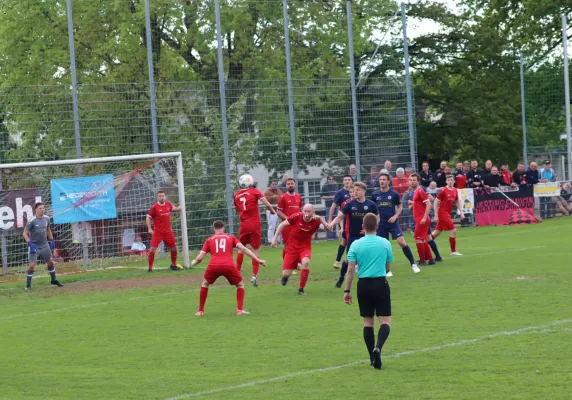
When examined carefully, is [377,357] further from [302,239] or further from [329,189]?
[329,189]

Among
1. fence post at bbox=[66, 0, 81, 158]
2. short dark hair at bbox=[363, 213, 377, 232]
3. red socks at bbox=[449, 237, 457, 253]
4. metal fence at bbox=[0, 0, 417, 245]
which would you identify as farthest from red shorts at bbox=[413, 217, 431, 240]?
short dark hair at bbox=[363, 213, 377, 232]

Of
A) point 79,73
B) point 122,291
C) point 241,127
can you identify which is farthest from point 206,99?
point 122,291

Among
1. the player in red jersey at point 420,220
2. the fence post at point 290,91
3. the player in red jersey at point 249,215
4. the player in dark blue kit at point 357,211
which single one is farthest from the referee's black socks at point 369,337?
the fence post at point 290,91

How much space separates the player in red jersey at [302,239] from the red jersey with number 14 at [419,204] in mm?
4664

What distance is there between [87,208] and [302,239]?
27.3ft

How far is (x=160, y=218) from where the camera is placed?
961 inches

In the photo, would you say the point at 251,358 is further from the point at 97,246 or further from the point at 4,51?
the point at 4,51

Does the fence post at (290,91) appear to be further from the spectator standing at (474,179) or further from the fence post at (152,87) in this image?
the spectator standing at (474,179)

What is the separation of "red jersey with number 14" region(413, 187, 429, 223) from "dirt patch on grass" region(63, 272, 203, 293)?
5260 millimetres

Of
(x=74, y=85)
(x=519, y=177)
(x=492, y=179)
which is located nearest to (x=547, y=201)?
(x=519, y=177)

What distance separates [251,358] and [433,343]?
92.0 inches

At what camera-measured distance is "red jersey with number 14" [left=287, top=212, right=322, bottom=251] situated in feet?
59.9

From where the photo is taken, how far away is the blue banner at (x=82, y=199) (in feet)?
80.2

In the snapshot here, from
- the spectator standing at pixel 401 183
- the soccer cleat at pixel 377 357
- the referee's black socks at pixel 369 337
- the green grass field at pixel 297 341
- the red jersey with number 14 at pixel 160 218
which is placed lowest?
the green grass field at pixel 297 341
